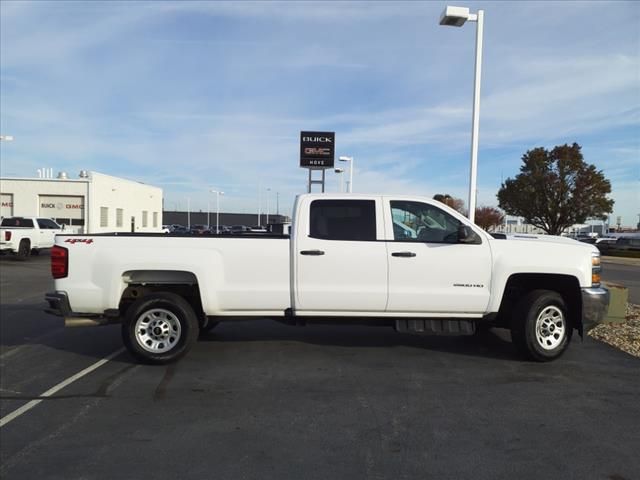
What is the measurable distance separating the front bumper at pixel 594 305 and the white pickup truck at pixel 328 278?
0.01 m

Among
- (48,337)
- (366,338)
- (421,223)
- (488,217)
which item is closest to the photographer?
(421,223)

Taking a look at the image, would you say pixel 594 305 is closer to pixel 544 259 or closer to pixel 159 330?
pixel 544 259

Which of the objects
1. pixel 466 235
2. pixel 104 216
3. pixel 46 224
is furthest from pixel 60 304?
pixel 104 216

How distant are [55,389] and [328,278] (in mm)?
3181

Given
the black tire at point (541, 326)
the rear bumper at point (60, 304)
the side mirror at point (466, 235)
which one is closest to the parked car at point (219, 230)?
the rear bumper at point (60, 304)

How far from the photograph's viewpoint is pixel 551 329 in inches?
245

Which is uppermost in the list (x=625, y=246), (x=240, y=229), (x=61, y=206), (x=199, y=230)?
(x=61, y=206)

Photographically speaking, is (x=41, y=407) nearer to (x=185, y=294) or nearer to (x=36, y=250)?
(x=185, y=294)

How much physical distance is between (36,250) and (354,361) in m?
24.2

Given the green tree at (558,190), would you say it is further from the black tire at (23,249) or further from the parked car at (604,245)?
the black tire at (23,249)

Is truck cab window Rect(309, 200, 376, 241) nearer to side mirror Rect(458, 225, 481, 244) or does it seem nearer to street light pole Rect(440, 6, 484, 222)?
side mirror Rect(458, 225, 481, 244)

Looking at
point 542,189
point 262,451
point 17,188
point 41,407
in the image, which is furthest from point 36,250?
point 542,189

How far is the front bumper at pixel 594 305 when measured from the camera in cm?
598

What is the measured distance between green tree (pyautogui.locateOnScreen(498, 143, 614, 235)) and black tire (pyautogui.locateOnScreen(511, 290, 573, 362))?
3066cm
